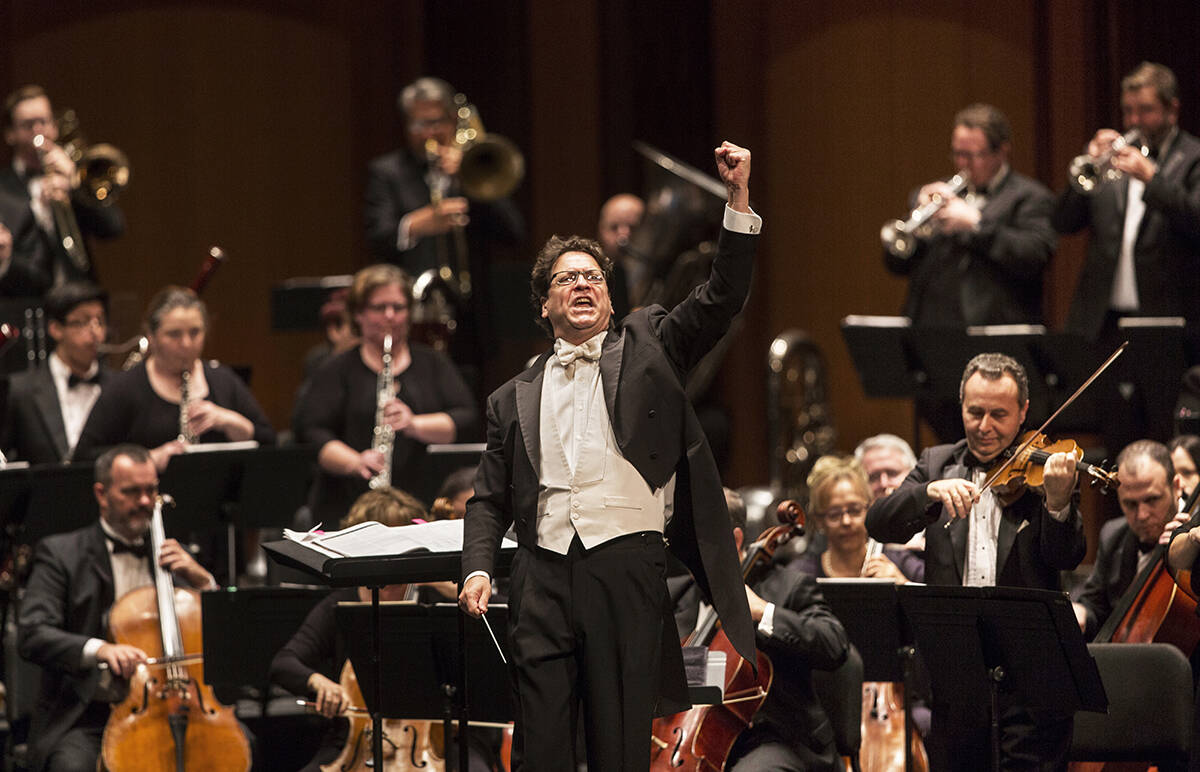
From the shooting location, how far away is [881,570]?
4934 millimetres

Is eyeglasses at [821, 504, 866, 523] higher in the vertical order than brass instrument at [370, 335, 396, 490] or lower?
lower

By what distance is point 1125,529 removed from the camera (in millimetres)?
4953

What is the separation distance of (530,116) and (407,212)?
1814mm

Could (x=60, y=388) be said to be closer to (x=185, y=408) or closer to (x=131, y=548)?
(x=185, y=408)

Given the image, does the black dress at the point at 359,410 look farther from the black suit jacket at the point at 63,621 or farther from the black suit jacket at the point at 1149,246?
the black suit jacket at the point at 1149,246

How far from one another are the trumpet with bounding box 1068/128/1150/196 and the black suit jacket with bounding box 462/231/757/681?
2.82 m

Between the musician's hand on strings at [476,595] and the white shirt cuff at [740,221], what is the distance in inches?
36.3

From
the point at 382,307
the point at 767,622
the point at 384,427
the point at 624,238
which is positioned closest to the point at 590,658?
the point at 767,622

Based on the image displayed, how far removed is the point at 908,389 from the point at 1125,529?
128cm

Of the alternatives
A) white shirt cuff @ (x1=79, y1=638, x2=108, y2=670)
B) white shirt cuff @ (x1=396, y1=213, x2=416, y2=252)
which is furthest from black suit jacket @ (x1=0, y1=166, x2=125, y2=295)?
white shirt cuff @ (x1=79, y1=638, x2=108, y2=670)

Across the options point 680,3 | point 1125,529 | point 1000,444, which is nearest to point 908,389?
point 1125,529

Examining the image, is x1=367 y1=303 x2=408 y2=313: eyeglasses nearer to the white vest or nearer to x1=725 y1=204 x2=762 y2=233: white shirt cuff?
the white vest

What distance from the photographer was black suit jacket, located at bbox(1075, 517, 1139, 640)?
190 inches

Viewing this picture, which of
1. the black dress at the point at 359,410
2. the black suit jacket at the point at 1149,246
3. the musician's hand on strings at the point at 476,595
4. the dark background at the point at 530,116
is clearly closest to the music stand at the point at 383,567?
the musician's hand on strings at the point at 476,595
